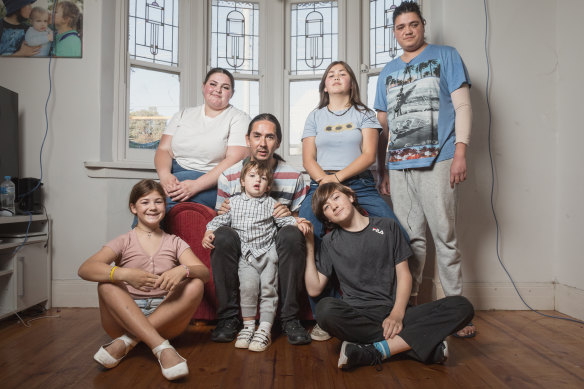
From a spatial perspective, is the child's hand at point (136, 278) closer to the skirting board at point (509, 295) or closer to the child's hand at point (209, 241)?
the child's hand at point (209, 241)

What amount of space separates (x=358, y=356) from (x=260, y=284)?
22.5 inches

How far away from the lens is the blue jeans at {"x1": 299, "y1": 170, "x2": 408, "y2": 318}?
1.83 meters

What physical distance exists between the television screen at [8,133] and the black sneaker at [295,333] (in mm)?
1760

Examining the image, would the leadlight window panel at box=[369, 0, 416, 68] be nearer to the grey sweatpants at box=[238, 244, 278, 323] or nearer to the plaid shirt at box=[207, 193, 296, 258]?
the plaid shirt at box=[207, 193, 296, 258]

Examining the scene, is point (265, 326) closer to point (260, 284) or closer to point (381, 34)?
point (260, 284)

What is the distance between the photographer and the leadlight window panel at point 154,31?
270cm

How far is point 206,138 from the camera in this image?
2.22 metres

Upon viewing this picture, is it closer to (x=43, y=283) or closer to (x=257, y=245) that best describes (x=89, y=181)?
(x=43, y=283)

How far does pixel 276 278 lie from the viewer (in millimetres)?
1781

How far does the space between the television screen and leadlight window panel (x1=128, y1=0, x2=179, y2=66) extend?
0.78 meters

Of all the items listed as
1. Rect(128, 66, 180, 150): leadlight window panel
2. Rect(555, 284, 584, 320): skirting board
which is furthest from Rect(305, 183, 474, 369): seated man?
Rect(128, 66, 180, 150): leadlight window panel

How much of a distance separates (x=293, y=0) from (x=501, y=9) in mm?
1404

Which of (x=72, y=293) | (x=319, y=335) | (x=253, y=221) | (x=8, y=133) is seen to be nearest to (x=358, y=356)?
(x=319, y=335)

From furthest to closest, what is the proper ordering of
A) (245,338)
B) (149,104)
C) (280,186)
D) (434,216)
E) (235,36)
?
(235,36)
(149,104)
(280,186)
(434,216)
(245,338)
